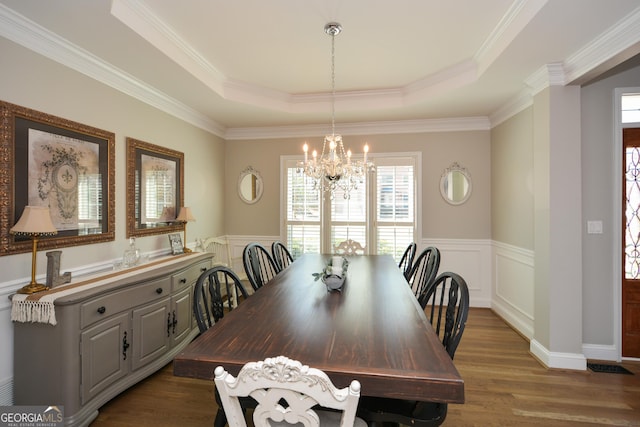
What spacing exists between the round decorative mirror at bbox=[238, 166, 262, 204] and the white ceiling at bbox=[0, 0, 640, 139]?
1.13m

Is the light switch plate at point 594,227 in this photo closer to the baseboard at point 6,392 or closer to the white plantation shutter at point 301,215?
the white plantation shutter at point 301,215

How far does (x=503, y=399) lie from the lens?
2342 millimetres

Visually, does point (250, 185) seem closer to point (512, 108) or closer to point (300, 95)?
point (300, 95)

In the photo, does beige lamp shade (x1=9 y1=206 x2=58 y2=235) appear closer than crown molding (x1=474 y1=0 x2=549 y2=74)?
Yes

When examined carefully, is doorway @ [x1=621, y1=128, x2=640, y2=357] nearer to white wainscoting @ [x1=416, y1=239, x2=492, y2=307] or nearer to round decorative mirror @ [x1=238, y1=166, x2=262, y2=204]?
white wainscoting @ [x1=416, y1=239, x2=492, y2=307]

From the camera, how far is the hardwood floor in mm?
2129

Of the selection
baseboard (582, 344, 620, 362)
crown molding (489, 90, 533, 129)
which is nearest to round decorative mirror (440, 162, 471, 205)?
crown molding (489, 90, 533, 129)

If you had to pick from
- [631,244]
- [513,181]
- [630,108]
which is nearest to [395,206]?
[513,181]

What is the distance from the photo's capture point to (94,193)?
2.70 meters

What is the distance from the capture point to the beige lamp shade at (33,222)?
75.6 inches

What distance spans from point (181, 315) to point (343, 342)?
2.20m

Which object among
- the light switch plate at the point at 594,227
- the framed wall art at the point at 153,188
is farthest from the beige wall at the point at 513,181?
the framed wall art at the point at 153,188

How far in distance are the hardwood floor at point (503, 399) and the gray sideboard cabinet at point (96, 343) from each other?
0.17 meters

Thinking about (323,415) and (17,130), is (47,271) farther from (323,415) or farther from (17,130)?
(323,415)
